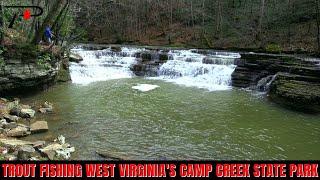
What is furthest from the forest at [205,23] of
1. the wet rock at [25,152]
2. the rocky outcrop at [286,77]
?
the wet rock at [25,152]

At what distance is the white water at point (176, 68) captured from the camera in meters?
26.4

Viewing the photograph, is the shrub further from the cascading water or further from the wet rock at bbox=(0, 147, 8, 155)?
the wet rock at bbox=(0, 147, 8, 155)

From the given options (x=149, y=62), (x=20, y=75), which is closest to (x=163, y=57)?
(x=149, y=62)

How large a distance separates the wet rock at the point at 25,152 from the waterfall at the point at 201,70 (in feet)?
47.3

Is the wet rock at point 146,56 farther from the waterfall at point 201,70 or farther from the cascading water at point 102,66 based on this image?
Answer: the waterfall at point 201,70

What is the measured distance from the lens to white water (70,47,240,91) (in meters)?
26.4

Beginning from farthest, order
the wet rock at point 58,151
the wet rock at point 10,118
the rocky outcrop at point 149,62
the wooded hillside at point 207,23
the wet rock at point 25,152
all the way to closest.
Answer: the wooded hillside at point 207,23 → the rocky outcrop at point 149,62 → the wet rock at point 10,118 → the wet rock at point 58,151 → the wet rock at point 25,152

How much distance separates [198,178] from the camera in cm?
818

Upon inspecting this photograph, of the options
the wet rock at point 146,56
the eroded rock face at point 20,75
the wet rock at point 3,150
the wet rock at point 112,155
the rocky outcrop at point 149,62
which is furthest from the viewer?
the wet rock at point 146,56

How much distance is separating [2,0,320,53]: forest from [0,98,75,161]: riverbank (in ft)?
36.8

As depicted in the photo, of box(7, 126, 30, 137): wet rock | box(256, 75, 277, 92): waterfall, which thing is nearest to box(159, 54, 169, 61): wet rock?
box(256, 75, 277, 92): waterfall

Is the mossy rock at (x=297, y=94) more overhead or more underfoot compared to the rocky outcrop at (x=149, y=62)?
more underfoot

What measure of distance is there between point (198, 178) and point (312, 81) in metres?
14.8

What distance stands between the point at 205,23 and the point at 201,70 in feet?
66.6
